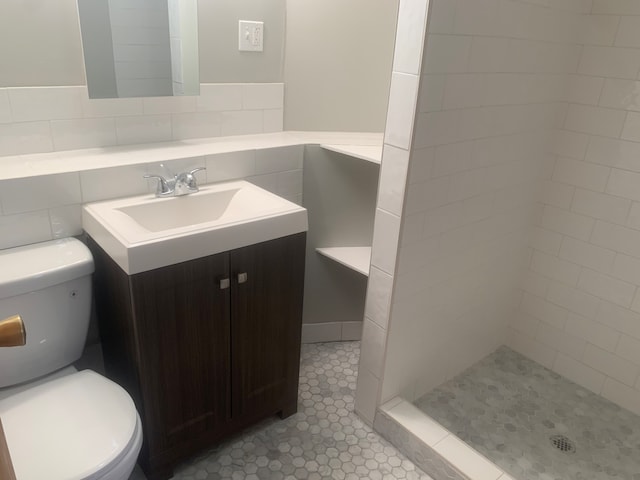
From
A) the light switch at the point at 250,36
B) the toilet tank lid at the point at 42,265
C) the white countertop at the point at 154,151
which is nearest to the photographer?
the toilet tank lid at the point at 42,265

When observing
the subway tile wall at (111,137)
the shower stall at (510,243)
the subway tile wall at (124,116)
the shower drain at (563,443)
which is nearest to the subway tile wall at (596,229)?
the shower stall at (510,243)

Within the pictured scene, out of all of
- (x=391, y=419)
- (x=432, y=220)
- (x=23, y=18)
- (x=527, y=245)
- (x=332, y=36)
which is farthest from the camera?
(x=527, y=245)

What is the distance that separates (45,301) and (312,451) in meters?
1.03

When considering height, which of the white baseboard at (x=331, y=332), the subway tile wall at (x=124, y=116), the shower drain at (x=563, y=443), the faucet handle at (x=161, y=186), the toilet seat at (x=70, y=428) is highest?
the subway tile wall at (x=124, y=116)

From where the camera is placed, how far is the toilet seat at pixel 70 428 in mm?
1174

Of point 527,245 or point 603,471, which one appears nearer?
point 603,471

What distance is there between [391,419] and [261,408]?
0.48 m

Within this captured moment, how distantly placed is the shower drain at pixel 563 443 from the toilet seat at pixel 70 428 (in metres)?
1.47

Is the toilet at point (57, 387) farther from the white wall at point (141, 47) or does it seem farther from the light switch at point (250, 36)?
the light switch at point (250, 36)

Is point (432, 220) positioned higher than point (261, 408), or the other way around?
point (432, 220)

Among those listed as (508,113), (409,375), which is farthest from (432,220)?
(409,375)

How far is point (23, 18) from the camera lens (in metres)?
1.55

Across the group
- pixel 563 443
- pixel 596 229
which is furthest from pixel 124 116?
pixel 563 443

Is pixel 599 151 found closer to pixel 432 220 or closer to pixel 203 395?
pixel 432 220
